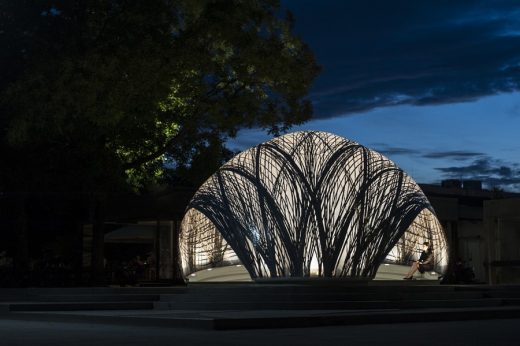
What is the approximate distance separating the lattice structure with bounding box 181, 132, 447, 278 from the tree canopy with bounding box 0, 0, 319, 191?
19.6 ft

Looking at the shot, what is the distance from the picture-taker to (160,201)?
37812 mm

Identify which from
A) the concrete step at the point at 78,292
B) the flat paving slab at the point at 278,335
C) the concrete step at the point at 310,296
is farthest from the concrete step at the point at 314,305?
the concrete step at the point at 78,292

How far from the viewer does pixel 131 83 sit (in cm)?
2881

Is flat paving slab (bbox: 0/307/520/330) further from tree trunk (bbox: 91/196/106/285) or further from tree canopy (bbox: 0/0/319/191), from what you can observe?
tree trunk (bbox: 91/196/106/285)

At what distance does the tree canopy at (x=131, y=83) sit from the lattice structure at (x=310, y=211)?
19.6 ft

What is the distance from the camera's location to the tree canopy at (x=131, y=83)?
28734 mm

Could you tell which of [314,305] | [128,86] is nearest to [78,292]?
[128,86]

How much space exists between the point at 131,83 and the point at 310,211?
847 cm

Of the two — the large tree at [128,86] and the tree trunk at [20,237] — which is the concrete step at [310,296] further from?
the tree trunk at [20,237]

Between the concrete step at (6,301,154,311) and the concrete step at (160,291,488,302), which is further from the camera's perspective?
the concrete step at (6,301,154,311)

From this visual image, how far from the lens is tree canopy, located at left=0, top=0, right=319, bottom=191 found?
28.7 m

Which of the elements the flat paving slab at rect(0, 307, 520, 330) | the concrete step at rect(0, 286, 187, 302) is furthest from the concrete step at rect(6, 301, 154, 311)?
the flat paving slab at rect(0, 307, 520, 330)

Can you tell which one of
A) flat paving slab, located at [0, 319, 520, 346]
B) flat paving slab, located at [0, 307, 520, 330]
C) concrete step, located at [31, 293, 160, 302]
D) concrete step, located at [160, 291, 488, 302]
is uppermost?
concrete step, located at [160, 291, 488, 302]

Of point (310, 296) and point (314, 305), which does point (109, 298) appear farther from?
point (314, 305)
